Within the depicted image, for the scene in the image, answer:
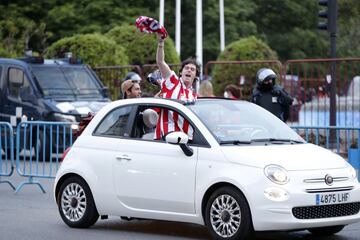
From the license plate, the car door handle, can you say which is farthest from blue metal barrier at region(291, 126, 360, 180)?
the car door handle

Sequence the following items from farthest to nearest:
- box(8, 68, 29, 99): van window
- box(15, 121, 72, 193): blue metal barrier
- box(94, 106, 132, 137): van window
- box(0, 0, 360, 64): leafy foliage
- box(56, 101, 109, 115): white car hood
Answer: box(0, 0, 360, 64): leafy foliage → box(8, 68, 29, 99): van window → box(56, 101, 109, 115): white car hood → box(15, 121, 72, 193): blue metal barrier → box(94, 106, 132, 137): van window

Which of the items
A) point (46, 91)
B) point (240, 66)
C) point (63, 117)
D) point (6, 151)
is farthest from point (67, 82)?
point (6, 151)

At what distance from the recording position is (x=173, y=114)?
37.3 ft

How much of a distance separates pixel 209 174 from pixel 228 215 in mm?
458

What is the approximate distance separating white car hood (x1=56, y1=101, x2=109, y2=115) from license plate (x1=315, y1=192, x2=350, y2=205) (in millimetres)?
12078

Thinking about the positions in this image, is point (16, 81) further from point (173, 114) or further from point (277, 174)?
point (277, 174)

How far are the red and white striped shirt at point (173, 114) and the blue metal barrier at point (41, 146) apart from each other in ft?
13.3

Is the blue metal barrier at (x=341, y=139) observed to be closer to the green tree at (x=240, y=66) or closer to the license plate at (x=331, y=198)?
the license plate at (x=331, y=198)

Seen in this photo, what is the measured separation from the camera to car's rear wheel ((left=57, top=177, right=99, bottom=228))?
1180cm

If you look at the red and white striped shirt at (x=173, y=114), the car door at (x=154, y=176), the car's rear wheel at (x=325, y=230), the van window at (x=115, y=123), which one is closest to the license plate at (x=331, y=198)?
the car's rear wheel at (x=325, y=230)

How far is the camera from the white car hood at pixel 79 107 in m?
22.1

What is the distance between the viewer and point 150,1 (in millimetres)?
55156

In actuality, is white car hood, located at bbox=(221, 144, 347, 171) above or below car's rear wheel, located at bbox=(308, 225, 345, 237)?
above

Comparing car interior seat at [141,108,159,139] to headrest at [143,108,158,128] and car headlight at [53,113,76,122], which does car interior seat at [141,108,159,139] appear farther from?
car headlight at [53,113,76,122]
